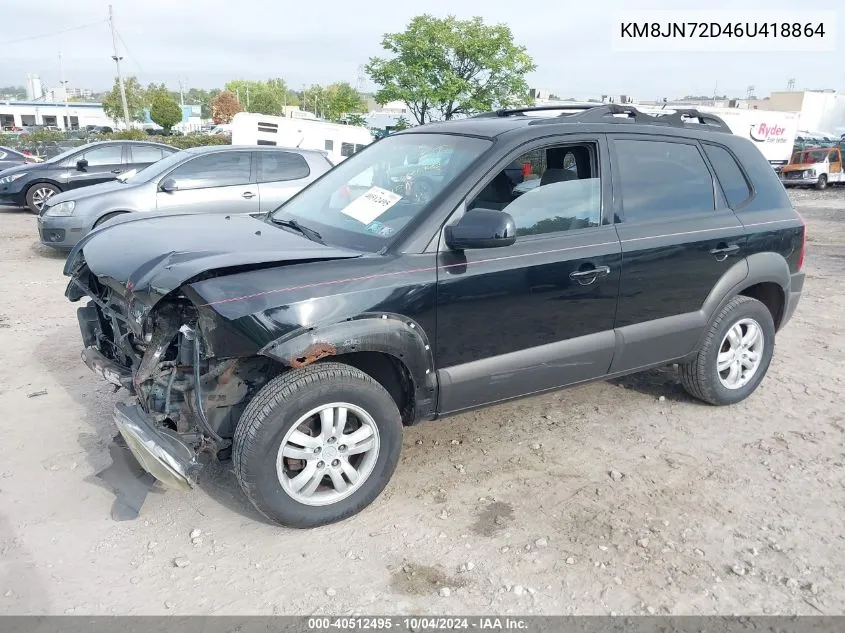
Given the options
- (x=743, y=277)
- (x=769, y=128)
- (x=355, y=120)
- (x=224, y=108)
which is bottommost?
(x=743, y=277)

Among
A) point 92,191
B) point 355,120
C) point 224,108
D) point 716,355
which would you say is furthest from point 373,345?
point 224,108

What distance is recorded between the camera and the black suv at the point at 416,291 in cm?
299

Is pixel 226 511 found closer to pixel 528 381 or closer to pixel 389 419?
pixel 389 419

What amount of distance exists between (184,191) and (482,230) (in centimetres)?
647

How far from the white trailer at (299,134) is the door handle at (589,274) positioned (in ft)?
53.2

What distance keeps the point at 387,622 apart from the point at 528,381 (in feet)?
4.91

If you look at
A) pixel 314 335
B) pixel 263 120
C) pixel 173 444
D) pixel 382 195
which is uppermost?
pixel 263 120

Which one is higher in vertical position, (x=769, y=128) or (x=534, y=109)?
(x=769, y=128)

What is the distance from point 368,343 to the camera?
310 centimetres

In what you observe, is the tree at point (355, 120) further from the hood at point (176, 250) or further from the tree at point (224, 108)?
the tree at point (224, 108)

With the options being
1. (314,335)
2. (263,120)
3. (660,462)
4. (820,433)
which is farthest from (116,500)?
(263,120)

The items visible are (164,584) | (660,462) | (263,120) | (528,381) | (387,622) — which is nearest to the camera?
(387,622)

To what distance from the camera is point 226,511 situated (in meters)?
3.40

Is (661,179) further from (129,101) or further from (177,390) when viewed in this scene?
(129,101)
